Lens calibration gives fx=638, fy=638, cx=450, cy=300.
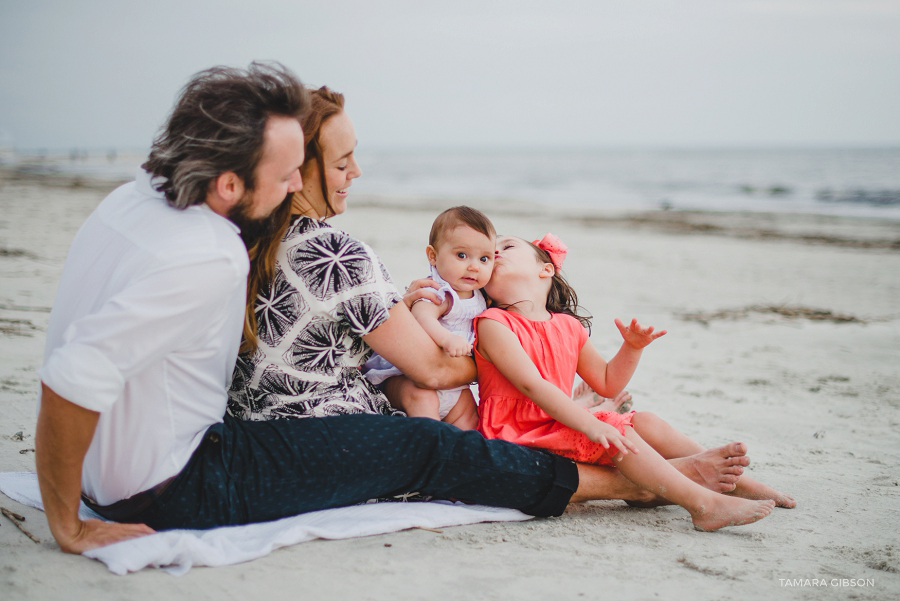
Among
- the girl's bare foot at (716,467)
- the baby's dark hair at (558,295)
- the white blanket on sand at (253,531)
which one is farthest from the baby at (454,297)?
the girl's bare foot at (716,467)

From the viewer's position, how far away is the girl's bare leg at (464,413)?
280 cm

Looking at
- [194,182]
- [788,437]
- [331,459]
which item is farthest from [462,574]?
[788,437]

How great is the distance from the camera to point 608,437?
2.36 meters

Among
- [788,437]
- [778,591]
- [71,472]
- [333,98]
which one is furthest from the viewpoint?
[788,437]

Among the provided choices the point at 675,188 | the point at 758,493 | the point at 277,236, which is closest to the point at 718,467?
the point at 758,493

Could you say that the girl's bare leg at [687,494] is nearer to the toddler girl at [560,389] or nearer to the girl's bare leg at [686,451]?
the toddler girl at [560,389]

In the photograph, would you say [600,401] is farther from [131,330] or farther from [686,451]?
[131,330]

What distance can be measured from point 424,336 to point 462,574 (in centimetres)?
84

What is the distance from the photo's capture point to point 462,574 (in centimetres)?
203

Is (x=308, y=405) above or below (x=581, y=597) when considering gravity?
above

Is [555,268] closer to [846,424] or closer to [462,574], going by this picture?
[462,574]

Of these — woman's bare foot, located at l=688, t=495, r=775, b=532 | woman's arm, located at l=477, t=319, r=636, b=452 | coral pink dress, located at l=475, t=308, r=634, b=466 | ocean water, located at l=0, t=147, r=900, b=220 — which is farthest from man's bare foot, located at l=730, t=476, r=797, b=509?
ocean water, located at l=0, t=147, r=900, b=220

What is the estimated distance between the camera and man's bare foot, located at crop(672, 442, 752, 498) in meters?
2.56

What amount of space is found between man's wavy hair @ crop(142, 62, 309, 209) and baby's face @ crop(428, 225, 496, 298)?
3.41 feet
